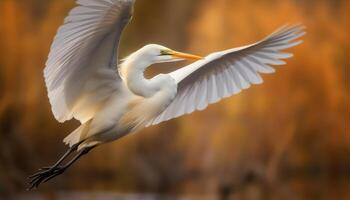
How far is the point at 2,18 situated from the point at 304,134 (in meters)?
2.66

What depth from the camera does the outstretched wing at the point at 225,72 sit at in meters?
3.00

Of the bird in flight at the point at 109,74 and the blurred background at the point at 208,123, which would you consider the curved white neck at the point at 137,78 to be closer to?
the bird in flight at the point at 109,74

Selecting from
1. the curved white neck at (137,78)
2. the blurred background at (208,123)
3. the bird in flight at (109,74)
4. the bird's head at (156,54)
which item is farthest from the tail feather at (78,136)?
the blurred background at (208,123)

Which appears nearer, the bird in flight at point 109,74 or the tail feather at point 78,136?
the bird in flight at point 109,74

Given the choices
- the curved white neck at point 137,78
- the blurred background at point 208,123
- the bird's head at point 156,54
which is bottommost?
the blurred background at point 208,123

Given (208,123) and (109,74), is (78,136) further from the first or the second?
(208,123)

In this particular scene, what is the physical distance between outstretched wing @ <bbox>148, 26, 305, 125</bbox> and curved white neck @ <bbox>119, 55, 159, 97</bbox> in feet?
0.64

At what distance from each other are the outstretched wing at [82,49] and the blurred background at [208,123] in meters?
3.68

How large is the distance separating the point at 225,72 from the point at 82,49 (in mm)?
696

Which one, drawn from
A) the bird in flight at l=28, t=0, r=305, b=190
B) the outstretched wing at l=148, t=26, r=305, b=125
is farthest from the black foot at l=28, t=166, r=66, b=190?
the outstretched wing at l=148, t=26, r=305, b=125

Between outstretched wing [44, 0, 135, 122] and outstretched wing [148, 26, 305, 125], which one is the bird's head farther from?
outstretched wing [148, 26, 305, 125]

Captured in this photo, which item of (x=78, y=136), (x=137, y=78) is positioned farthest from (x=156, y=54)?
(x=78, y=136)

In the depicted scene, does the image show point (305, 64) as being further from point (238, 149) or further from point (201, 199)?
point (201, 199)

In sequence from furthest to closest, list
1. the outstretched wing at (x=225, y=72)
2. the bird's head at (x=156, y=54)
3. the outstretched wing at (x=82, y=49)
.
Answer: the outstretched wing at (x=225, y=72), the bird's head at (x=156, y=54), the outstretched wing at (x=82, y=49)
